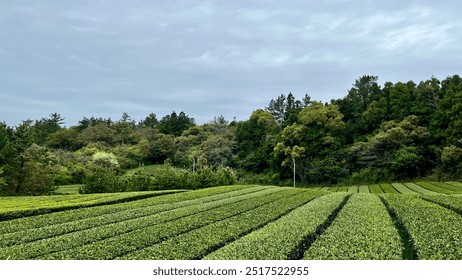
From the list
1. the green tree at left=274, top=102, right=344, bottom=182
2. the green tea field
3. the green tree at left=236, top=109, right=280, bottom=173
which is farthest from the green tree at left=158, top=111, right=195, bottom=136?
the green tea field

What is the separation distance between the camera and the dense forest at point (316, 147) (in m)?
32.2

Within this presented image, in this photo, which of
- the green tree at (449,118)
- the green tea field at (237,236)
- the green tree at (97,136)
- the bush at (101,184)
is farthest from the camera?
the green tree at (97,136)

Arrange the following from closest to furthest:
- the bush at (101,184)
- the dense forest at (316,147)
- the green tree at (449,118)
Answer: the bush at (101,184) → the dense forest at (316,147) → the green tree at (449,118)

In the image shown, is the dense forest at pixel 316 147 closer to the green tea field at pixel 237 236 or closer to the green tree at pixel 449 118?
the green tree at pixel 449 118

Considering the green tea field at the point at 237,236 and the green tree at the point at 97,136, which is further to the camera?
the green tree at the point at 97,136

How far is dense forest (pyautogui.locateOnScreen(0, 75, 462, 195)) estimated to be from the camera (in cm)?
3216

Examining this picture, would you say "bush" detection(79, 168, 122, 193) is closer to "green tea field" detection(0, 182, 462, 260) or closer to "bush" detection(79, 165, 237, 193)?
"bush" detection(79, 165, 237, 193)

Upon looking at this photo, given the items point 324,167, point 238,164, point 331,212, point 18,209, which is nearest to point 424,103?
point 324,167

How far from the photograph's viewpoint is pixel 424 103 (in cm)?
4759

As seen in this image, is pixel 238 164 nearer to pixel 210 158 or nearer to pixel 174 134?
pixel 210 158

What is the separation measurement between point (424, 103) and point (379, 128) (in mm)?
5993

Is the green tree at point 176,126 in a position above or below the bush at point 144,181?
above

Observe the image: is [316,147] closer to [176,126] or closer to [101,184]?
[101,184]

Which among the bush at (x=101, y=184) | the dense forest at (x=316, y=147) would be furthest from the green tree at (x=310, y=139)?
the bush at (x=101, y=184)
